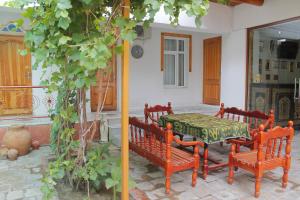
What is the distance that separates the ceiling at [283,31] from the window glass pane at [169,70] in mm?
2501

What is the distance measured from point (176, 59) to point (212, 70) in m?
1.07

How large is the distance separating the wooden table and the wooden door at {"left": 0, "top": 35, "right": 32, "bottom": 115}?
3538 mm

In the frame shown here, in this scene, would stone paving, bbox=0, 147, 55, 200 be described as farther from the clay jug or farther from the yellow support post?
the yellow support post

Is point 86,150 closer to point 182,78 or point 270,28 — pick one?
point 270,28

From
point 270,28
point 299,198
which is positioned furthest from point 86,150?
point 270,28

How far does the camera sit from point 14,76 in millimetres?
5406

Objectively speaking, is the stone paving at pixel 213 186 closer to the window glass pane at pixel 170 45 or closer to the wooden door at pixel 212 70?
the wooden door at pixel 212 70

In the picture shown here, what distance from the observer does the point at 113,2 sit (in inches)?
79.7

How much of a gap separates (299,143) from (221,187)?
3014 mm

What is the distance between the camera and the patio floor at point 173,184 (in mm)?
2686

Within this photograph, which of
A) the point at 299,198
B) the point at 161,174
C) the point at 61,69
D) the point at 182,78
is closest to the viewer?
the point at 61,69

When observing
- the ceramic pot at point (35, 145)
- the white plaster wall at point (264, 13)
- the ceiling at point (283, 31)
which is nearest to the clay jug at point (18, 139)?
the ceramic pot at point (35, 145)

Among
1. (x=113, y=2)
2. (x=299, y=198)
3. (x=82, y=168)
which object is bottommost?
(x=299, y=198)

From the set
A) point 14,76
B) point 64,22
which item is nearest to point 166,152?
point 64,22
